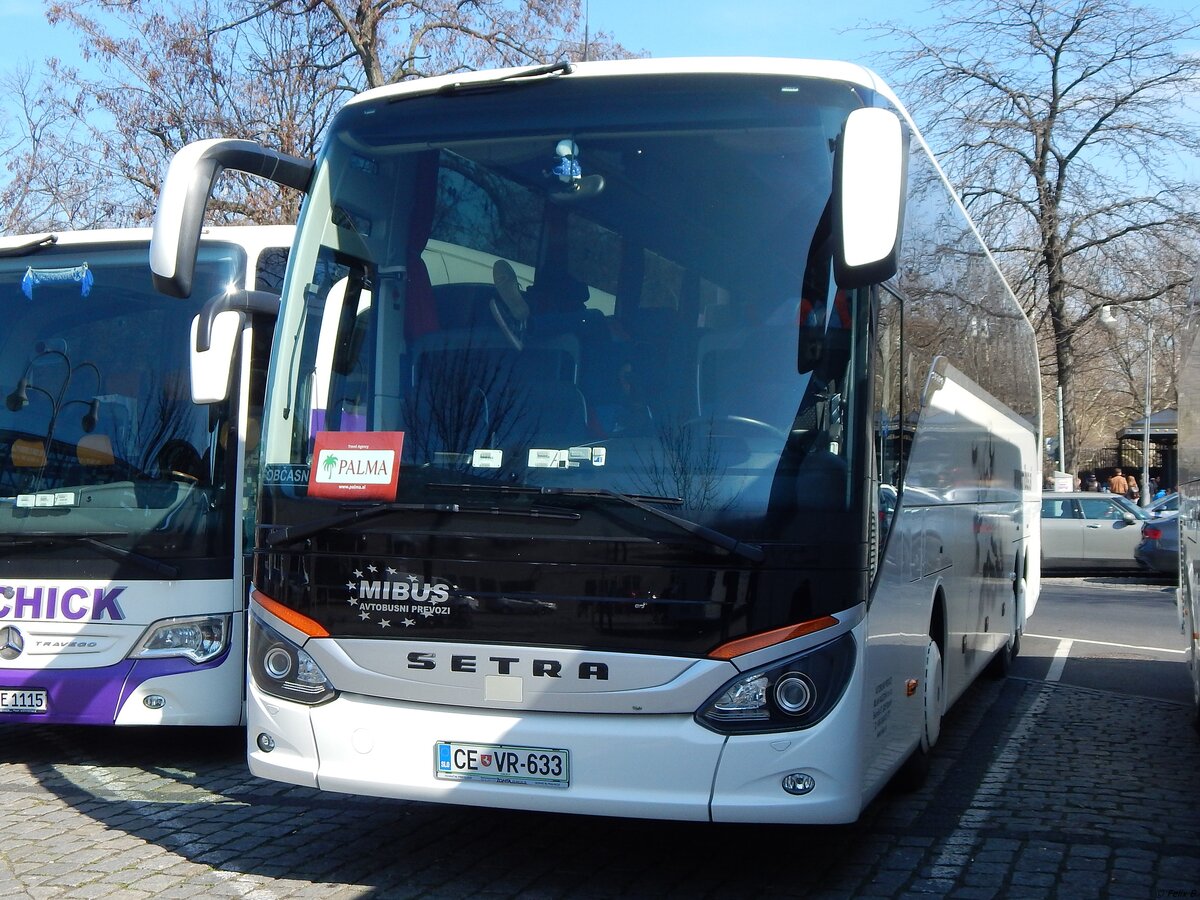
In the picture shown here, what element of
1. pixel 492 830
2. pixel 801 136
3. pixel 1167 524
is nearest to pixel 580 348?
pixel 801 136

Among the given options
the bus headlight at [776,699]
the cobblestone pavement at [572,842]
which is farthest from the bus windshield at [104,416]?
the bus headlight at [776,699]

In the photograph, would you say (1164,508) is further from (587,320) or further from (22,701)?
(587,320)

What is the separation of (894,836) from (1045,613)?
42.5ft

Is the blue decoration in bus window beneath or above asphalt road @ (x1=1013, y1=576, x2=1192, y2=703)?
above

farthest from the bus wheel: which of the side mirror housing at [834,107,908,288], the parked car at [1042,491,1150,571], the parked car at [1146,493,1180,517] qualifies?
the parked car at [1146,493,1180,517]

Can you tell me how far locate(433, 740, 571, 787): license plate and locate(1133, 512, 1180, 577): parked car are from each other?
20.1 metres

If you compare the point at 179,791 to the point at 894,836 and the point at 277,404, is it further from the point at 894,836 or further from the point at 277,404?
the point at 894,836

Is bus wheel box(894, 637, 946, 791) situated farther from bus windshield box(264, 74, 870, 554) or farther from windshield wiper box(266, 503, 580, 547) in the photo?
windshield wiper box(266, 503, 580, 547)

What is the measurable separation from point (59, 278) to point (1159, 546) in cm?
1964

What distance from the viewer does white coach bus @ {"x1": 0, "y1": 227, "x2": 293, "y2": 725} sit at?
750 centimetres

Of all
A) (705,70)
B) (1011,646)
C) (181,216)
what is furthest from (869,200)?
(1011,646)

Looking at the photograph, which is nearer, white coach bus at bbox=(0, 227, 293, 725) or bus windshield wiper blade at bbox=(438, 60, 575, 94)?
bus windshield wiper blade at bbox=(438, 60, 575, 94)

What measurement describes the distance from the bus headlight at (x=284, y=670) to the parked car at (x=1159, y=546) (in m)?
20.3

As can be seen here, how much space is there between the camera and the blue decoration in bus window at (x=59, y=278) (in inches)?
317
